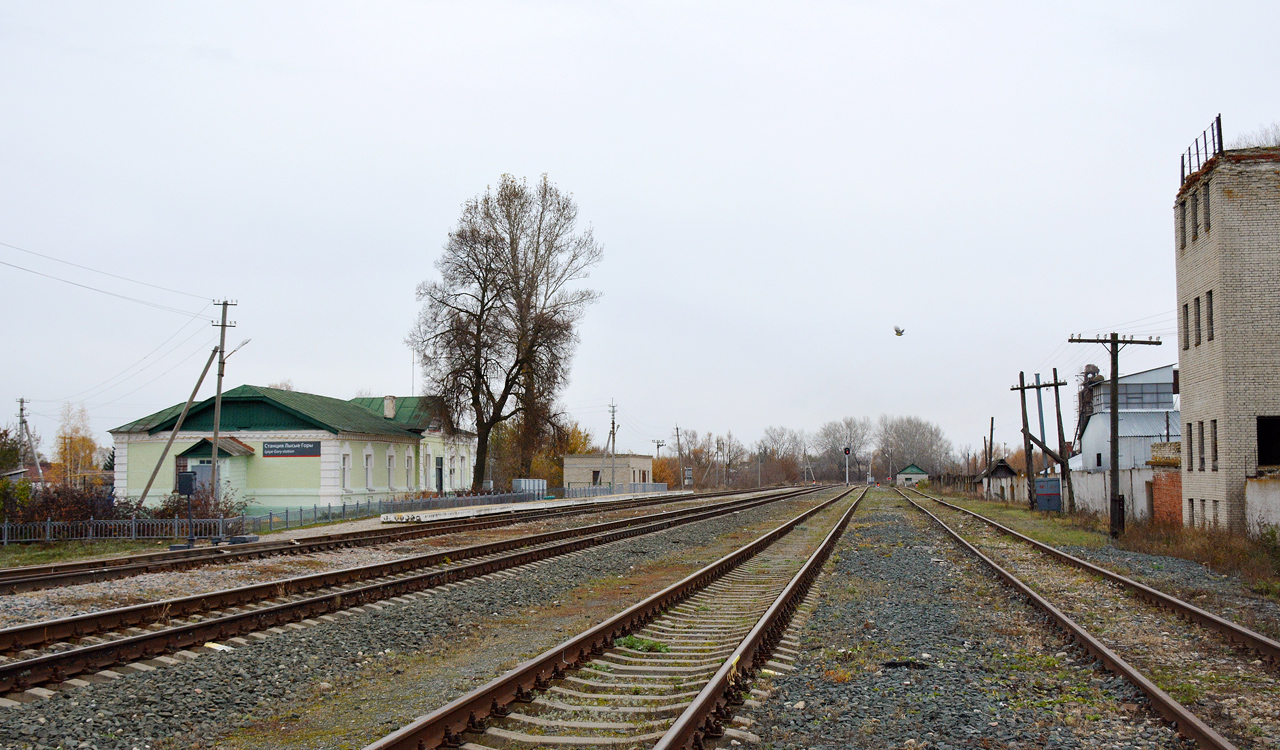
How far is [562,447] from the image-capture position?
4581 cm

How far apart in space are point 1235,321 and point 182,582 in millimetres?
23047

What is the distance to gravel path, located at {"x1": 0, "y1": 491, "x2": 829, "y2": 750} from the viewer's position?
645cm

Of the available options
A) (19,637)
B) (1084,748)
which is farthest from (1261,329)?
(19,637)

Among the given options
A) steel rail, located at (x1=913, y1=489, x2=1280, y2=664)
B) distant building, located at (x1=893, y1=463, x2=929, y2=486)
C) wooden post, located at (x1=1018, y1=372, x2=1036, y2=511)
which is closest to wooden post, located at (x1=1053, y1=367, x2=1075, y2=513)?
wooden post, located at (x1=1018, y1=372, x2=1036, y2=511)

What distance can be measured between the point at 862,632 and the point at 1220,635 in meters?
3.82

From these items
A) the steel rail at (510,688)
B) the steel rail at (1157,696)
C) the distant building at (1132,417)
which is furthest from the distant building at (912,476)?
the steel rail at (510,688)

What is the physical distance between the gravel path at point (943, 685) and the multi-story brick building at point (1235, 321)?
11.9m

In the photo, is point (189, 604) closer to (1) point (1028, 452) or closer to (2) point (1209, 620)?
(2) point (1209, 620)

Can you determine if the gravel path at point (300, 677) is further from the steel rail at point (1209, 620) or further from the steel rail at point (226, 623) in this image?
the steel rail at point (1209, 620)

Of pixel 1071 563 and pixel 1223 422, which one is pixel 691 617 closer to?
pixel 1071 563

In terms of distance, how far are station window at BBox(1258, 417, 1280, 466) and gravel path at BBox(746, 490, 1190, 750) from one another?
48.4 feet

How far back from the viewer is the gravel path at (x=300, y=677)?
21.2ft

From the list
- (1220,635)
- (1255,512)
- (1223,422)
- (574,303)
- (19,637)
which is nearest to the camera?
(19,637)

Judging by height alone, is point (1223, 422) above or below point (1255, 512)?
above
